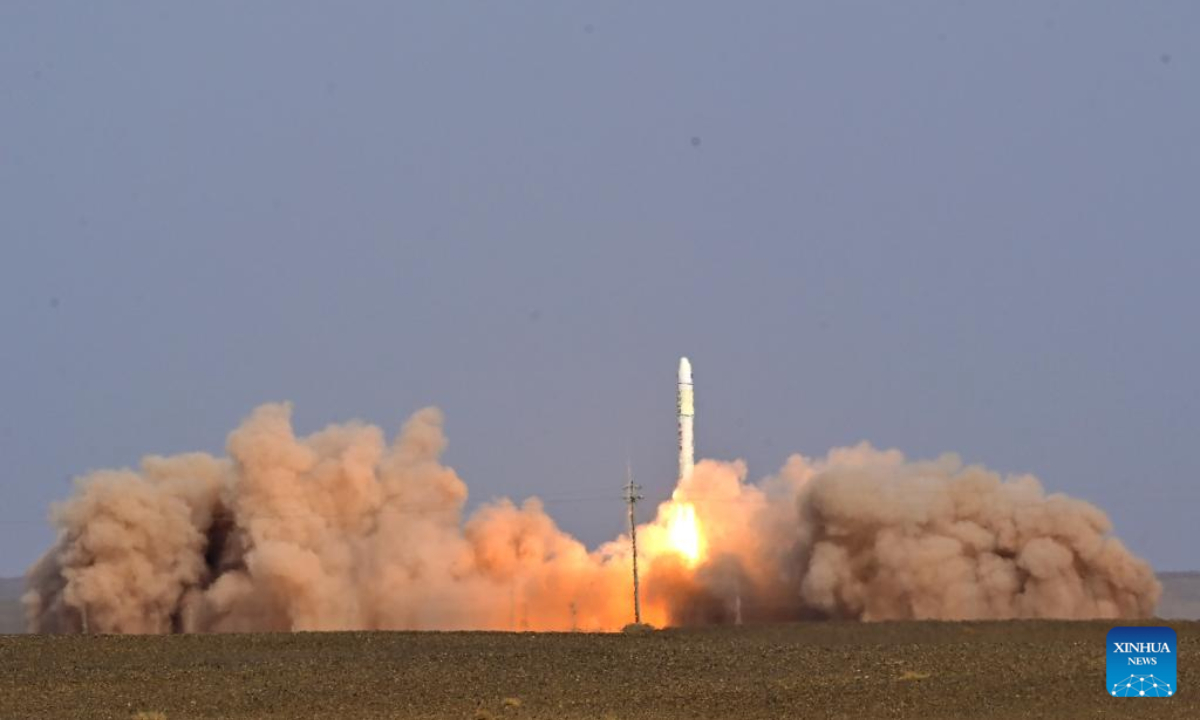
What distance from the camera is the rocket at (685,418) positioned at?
304 feet

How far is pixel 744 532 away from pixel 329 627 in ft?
55.0

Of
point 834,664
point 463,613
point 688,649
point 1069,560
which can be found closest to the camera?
point 834,664

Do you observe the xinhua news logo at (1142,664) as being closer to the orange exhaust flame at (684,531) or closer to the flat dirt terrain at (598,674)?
the flat dirt terrain at (598,674)

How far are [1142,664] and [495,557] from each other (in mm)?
38154

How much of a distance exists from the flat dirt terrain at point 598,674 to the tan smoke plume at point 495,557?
7.78 meters

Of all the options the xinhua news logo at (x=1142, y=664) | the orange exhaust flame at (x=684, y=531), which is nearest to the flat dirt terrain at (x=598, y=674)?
the xinhua news logo at (x=1142, y=664)

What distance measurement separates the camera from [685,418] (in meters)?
92.9

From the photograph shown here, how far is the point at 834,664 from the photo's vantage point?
64.3 metres

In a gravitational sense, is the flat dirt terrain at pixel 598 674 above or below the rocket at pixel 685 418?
below

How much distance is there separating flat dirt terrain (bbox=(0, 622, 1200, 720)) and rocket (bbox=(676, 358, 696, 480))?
1628 cm

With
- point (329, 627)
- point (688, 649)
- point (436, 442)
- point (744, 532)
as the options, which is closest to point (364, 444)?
point (436, 442)

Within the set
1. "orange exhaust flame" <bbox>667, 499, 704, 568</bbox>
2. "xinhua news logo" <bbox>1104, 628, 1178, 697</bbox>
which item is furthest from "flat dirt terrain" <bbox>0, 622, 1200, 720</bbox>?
"orange exhaust flame" <bbox>667, 499, 704, 568</bbox>

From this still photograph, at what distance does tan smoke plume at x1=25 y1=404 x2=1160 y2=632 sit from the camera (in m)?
83.3

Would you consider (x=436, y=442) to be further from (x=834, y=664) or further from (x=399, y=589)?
(x=834, y=664)
